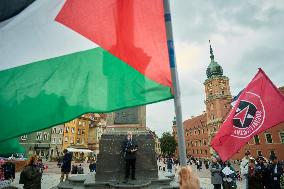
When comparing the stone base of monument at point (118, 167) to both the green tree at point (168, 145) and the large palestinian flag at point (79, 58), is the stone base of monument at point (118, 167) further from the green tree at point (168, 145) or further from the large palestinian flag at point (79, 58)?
the green tree at point (168, 145)

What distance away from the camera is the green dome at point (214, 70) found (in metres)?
87.6

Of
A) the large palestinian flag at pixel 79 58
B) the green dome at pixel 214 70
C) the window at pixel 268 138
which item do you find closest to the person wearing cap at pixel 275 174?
the large palestinian flag at pixel 79 58

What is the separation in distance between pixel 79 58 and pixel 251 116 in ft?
17.9

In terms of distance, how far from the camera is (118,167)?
10734 mm

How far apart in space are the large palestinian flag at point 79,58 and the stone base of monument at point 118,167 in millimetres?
7142

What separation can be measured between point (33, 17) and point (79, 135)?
235ft

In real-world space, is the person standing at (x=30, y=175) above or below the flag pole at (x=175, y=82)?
below

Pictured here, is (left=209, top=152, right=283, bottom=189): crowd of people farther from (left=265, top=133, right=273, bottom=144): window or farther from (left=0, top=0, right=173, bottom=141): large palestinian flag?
(left=265, top=133, right=273, bottom=144): window

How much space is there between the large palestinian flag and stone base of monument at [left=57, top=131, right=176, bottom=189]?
23.4 feet

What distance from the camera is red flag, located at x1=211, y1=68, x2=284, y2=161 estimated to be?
22.4 feet

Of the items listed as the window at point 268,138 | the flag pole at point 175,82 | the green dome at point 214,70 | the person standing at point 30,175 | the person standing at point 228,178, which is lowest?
the person standing at point 228,178

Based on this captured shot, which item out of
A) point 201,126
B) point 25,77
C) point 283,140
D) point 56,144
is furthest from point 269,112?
point 201,126

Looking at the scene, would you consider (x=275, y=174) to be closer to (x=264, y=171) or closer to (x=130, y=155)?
(x=264, y=171)

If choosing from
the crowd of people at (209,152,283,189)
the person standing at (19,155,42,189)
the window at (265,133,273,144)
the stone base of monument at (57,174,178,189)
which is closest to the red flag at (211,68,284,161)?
the crowd of people at (209,152,283,189)
